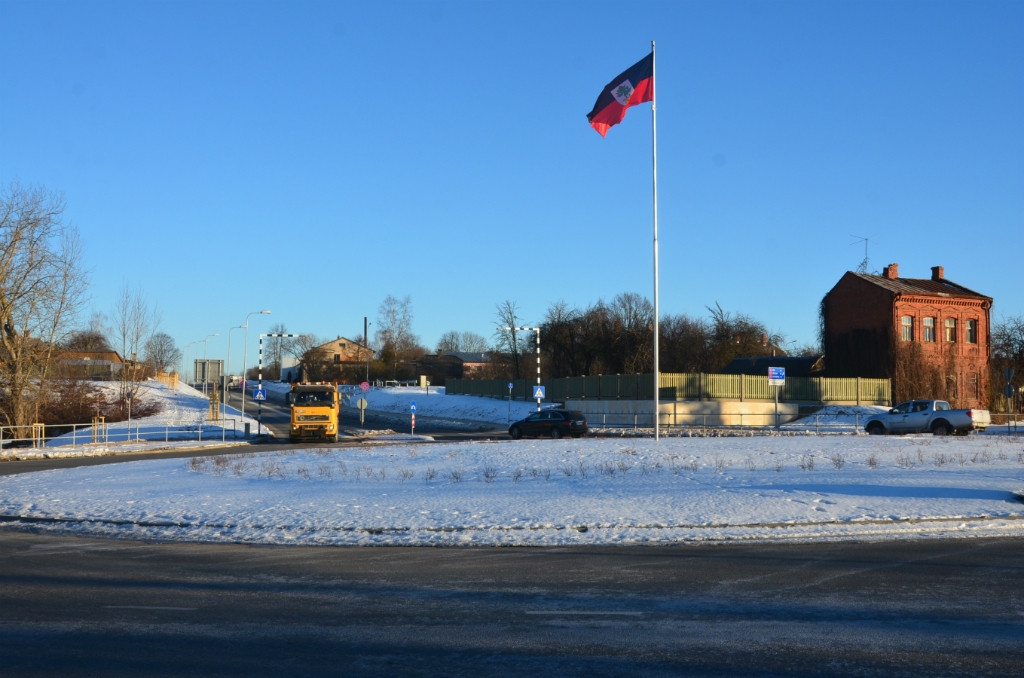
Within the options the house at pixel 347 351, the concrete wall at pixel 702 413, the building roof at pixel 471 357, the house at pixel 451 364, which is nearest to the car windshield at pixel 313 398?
the concrete wall at pixel 702 413

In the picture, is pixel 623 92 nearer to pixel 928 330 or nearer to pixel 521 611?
pixel 521 611

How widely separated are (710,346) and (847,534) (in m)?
79.3

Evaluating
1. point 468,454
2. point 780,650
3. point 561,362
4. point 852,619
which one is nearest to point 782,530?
point 852,619

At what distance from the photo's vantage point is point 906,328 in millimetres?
62312

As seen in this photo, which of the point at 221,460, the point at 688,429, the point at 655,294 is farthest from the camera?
the point at 688,429

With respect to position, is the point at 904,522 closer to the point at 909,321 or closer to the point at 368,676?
the point at 368,676

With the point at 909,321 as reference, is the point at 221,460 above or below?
below

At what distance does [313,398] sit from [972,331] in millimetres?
49643

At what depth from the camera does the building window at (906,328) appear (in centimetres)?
6206

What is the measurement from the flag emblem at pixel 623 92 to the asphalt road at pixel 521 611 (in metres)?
20.5

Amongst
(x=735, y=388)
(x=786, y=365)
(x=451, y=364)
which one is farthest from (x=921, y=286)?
(x=451, y=364)

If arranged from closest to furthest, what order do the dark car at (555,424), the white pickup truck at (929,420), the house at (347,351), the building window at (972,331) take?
the white pickup truck at (929,420) < the dark car at (555,424) < the building window at (972,331) < the house at (347,351)

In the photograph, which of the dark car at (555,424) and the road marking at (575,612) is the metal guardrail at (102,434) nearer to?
the dark car at (555,424)

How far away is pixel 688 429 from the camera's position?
47469 millimetres
